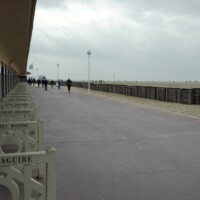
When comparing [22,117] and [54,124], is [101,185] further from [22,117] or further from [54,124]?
[54,124]

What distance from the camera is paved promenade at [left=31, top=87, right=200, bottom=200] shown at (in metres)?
6.13

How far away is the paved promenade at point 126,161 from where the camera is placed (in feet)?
20.1

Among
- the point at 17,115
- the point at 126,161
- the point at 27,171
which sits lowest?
the point at 126,161

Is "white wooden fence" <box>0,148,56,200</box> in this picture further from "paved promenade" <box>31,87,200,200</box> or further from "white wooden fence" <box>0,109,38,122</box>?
"white wooden fence" <box>0,109,38,122</box>

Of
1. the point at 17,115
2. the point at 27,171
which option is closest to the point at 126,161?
the point at 17,115

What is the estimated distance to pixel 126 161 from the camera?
8234 mm

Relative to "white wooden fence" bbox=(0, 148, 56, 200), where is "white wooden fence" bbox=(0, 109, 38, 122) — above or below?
above

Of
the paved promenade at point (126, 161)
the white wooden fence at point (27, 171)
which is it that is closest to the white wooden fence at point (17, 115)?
the paved promenade at point (126, 161)

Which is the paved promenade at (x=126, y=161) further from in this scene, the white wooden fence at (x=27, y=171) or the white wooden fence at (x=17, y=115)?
the white wooden fence at (x=27, y=171)

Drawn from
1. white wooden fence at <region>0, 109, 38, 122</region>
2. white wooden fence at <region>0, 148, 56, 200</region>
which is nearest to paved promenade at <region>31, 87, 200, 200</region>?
white wooden fence at <region>0, 109, 38, 122</region>

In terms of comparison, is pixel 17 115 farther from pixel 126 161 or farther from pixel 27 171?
pixel 27 171

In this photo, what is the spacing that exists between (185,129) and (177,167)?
5817 mm

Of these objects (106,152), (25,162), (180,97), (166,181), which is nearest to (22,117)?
(106,152)

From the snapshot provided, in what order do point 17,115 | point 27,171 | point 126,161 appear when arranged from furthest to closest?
point 17,115
point 126,161
point 27,171
